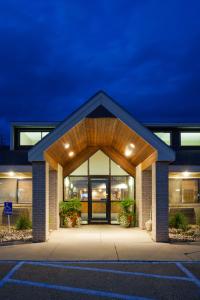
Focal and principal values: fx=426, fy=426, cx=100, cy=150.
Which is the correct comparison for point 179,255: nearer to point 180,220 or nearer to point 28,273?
point 28,273

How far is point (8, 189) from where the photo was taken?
20.9 metres

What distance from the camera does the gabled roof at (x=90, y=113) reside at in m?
14.2

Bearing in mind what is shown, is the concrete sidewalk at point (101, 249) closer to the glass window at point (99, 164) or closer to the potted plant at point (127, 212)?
the potted plant at point (127, 212)

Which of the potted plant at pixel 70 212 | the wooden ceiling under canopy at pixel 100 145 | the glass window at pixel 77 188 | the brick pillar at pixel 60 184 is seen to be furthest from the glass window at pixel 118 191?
the brick pillar at pixel 60 184

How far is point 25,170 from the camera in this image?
1914cm

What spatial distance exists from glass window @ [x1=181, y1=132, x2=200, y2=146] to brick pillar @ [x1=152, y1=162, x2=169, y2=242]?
36.7 feet

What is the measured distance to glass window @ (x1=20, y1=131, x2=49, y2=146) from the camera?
24781 millimetres

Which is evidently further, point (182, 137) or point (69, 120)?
point (182, 137)

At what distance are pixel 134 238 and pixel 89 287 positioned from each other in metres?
7.08

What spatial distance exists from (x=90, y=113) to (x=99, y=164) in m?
6.49

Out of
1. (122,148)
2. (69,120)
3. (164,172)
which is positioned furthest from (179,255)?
(122,148)

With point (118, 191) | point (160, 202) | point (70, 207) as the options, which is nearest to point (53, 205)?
point (70, 207)

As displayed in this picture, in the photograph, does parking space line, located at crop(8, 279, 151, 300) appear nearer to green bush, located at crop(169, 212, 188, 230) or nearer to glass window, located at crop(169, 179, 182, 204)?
green bush, located at crop(169, 212, 188, 230)

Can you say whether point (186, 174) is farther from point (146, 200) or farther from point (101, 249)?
point (101, 249)
